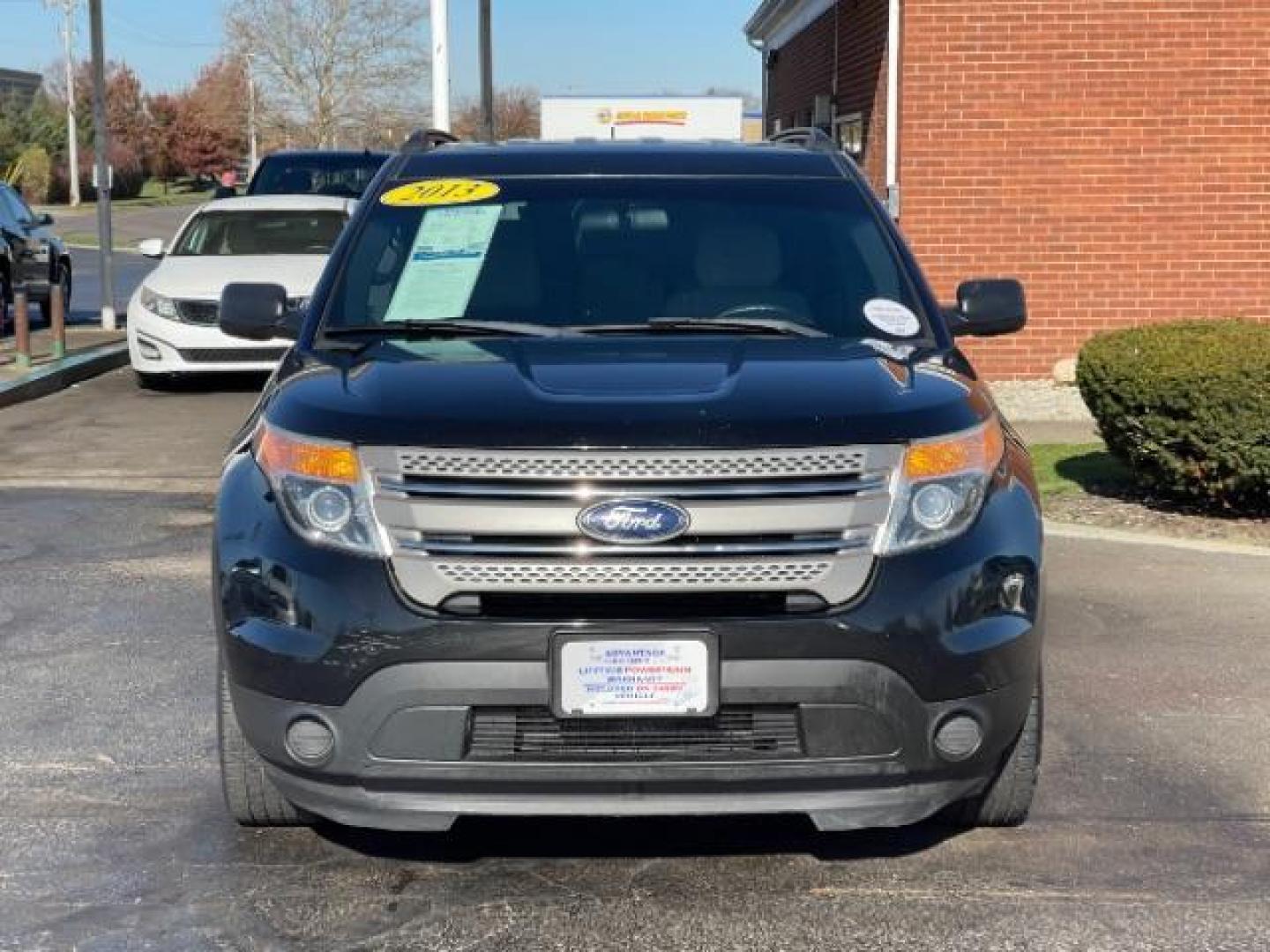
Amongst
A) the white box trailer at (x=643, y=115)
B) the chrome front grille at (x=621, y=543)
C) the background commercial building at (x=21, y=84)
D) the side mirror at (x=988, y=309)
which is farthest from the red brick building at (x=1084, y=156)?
the background commercial building at (x=21, y=84)

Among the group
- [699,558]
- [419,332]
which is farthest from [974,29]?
[699,558]

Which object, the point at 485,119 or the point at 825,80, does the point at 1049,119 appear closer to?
the point at 825,80

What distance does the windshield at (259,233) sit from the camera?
15359 mm

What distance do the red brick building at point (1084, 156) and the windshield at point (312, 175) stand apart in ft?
25.8

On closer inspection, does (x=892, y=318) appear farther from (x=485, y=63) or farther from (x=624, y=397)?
(x=485, y=63)

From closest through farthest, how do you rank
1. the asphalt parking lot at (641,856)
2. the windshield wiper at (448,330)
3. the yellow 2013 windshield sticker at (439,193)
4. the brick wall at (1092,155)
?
the asphalt parking lot at (641,856) < the windshield wiper at (448,330) < the yellow 2013 windshield sticker at (439,193) < the brick wall at (1092,155)

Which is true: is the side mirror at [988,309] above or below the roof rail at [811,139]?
below

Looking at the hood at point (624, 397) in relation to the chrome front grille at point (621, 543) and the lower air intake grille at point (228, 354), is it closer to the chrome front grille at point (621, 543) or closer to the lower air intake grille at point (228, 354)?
the chrome front grille at point (621, 543)

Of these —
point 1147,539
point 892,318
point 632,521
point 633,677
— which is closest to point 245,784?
point 633,677

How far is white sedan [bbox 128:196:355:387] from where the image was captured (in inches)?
555

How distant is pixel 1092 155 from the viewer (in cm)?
1286

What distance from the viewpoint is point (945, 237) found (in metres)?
13.0

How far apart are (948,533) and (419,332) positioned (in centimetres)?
162

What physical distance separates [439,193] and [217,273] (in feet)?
31.7
